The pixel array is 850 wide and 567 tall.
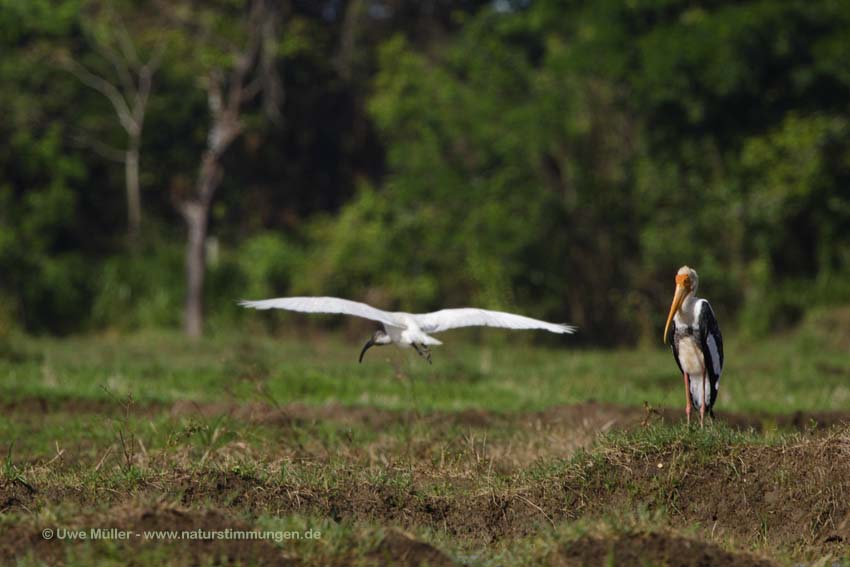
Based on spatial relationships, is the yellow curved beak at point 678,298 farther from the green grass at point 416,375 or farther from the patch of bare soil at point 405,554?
Result: the patch of bare soil at point 405,554

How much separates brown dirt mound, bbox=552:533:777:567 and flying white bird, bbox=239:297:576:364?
7.25 ft

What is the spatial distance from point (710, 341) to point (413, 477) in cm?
204

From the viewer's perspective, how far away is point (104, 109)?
21594 mm

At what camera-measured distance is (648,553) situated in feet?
18.0

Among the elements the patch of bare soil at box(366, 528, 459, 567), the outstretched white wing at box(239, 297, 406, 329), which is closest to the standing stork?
the outstretched white wing at box(239, 297, 406, 329)

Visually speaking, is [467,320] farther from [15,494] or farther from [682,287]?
[15,494]

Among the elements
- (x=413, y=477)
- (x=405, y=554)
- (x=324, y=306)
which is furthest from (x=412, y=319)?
(x=405, y=554)

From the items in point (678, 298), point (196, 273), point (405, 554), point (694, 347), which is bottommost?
point (405, 554)

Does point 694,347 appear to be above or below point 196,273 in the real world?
below

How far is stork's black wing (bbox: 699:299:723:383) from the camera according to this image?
8.13 metres

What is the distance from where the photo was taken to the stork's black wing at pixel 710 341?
26.7 feet

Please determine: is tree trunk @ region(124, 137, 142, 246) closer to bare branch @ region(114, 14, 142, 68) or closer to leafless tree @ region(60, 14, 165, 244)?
leafless tree @ region(60, 14, 165, 244)

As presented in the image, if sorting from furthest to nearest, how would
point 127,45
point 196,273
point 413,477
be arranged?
point 127,45
point 196,273
point 413,477

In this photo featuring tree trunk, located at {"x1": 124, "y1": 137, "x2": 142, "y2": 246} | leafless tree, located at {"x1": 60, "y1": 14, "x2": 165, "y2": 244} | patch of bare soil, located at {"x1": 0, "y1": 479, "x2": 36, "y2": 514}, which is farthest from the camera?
tree trunk, located at {"x1": 124, "y1": 137, "x2": 142, "y2": 246}
